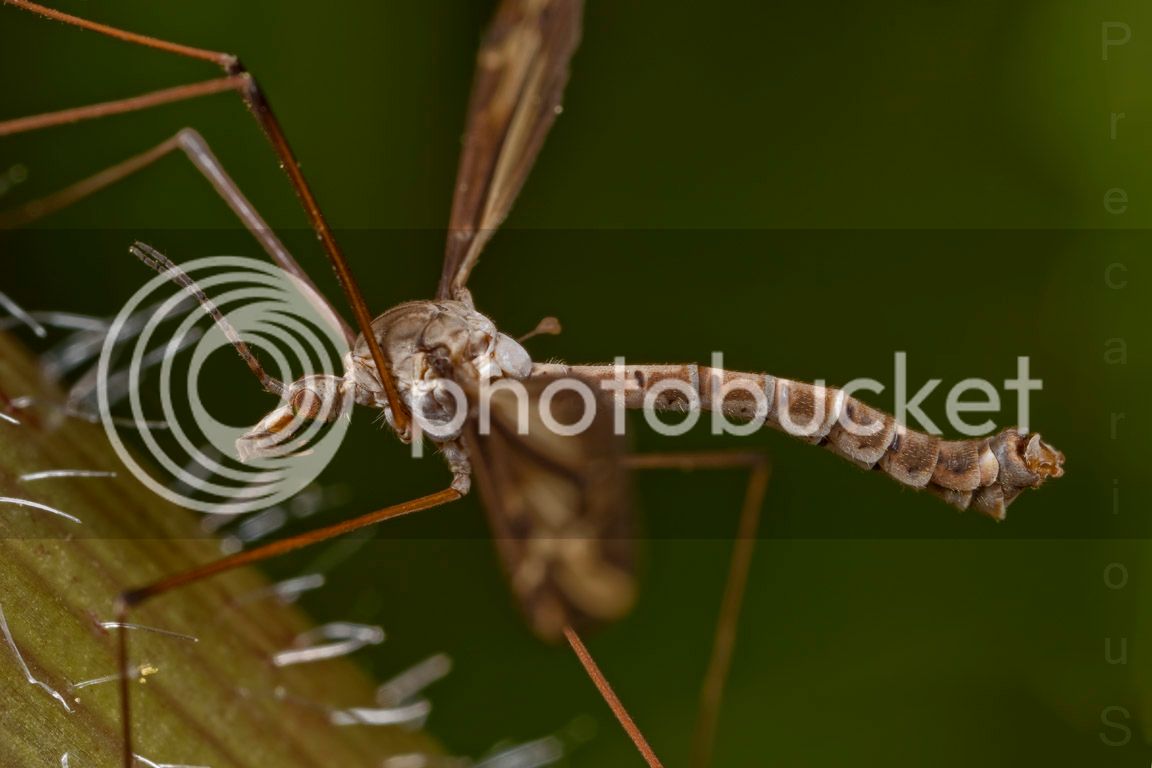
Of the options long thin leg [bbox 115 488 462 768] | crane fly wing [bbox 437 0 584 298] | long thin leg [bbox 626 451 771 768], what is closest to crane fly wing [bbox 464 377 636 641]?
long thin leg [bbox 115 488 462 768]

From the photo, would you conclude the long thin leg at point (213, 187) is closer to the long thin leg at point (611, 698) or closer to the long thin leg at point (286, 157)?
the long thin leg at point (286, 157)

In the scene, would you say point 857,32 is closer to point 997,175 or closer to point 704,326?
point 997,175

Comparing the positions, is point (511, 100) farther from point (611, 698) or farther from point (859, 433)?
point (611, 698)

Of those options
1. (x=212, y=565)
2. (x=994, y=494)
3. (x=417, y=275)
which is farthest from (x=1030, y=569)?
(x=212, y=565)

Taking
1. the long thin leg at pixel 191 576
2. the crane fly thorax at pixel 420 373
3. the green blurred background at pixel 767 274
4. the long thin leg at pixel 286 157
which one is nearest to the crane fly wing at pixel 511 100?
the green blurred background at pixel 767 274

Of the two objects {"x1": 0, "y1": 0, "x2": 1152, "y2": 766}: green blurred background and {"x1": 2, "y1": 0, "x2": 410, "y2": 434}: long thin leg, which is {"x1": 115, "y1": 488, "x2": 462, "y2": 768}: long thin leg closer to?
{"x1": 2, "y1": 0, "x2": 410, "y2": 434}: long thin leg

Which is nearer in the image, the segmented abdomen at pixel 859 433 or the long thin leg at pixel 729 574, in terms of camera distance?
the segmented abdomen at pixel 859 433
